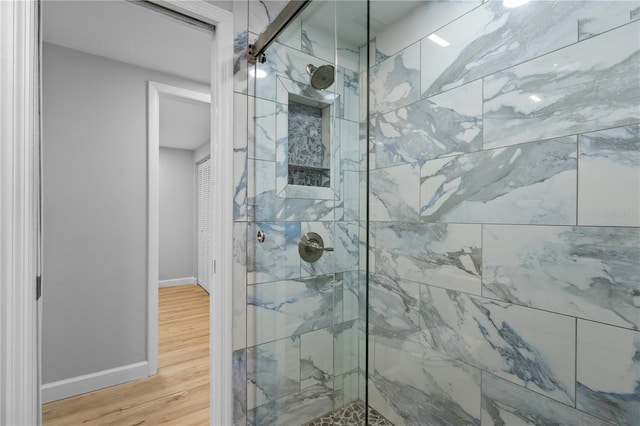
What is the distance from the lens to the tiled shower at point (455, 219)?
936 millimetres

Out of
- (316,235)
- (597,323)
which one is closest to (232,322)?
(316,235)

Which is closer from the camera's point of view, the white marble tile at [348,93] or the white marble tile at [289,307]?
the white marble tile at [348,93]

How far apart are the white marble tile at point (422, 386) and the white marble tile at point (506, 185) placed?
28.3 inches

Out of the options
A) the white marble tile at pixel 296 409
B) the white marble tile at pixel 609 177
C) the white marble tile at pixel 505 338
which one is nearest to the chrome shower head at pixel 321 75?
the white marble tile at pixel 609 177

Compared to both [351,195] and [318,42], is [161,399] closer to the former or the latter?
[351,195]

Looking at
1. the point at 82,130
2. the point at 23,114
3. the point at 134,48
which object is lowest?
the point at 23,114

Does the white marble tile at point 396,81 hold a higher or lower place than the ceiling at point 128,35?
lower

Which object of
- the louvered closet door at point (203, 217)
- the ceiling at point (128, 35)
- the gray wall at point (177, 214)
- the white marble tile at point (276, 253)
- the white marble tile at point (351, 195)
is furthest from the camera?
the gray wall at point (177, 214)

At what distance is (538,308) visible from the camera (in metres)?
1.15

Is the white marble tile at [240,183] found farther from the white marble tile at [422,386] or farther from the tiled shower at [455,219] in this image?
the white marble tile at [422,386]

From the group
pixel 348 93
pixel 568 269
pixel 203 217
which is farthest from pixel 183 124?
pixel 568 269

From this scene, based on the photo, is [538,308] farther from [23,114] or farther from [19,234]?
[23,114]

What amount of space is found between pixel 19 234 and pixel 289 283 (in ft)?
3.00

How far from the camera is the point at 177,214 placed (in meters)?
5.21
